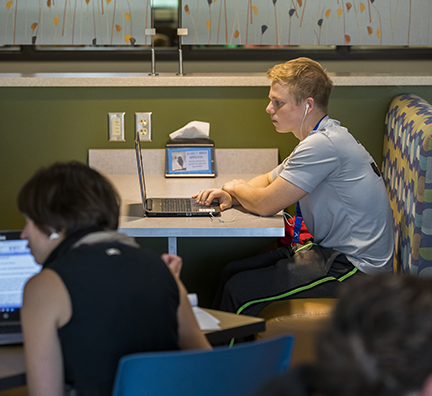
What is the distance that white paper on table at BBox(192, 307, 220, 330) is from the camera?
124 centimetres

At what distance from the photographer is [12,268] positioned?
118cm

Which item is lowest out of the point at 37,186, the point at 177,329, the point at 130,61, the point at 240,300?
the point at 240,300

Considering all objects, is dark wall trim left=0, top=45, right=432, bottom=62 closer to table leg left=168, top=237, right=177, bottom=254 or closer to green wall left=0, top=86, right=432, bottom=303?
green wall left=0, top=86, right=432, bottom=303

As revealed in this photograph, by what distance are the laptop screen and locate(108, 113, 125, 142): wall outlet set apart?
1.55 meters

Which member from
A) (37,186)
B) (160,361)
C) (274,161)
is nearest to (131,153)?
(274,161)

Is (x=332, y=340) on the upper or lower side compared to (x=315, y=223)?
upper

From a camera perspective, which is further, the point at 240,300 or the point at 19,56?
the point at 19,56

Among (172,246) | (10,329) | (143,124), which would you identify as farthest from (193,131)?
(10,329)

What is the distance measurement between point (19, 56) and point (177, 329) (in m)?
3.27

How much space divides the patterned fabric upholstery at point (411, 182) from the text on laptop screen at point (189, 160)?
2.93 feet

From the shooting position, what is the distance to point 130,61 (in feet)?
12.6

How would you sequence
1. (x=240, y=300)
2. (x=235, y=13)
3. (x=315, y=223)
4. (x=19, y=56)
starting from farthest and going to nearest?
(x=19, y=56) → (x=235, y=13) → (x=315, y=223) → (x=240, y=300)

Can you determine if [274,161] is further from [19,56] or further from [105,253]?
[19,56]

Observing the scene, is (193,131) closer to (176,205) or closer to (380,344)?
(176,205)
